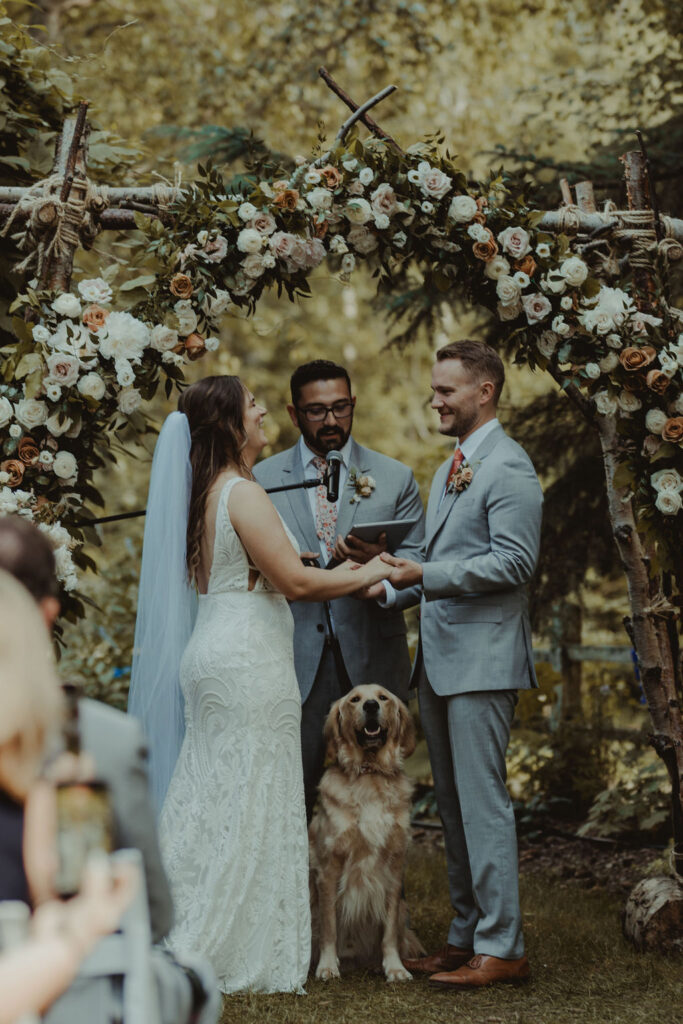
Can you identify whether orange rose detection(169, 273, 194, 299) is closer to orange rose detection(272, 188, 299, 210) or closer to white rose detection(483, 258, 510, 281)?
orange rose detection(272, 188, 299, 210)

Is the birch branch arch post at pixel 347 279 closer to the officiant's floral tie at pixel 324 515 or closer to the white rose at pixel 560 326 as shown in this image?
the white rose at pixel 560 326

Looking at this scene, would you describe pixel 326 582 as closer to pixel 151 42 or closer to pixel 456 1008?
pixel 456 1008

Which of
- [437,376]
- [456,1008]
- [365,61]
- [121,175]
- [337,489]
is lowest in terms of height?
[456,1008]

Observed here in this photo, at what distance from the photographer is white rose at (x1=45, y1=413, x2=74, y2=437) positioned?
416 centimetres

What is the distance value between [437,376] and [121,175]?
2.16 m

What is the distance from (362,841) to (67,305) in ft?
7.92

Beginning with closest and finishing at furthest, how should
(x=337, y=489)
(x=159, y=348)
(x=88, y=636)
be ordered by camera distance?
(x=159, y=348), (x=337, y=489), (x=88, y=636)

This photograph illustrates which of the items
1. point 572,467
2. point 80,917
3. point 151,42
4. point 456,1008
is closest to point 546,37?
point 151,42

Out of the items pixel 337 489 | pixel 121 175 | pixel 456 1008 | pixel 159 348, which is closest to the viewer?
pixel 456 1008

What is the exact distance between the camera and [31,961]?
1517 millimetres

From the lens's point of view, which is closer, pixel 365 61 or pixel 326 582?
pixel 326 582

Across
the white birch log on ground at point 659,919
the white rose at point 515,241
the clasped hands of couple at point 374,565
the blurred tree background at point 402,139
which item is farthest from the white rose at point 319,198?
the white birch log on ground at point 659,919

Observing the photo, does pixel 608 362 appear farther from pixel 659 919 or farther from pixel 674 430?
pixel 659 919

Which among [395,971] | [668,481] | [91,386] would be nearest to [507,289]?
[668,481]
